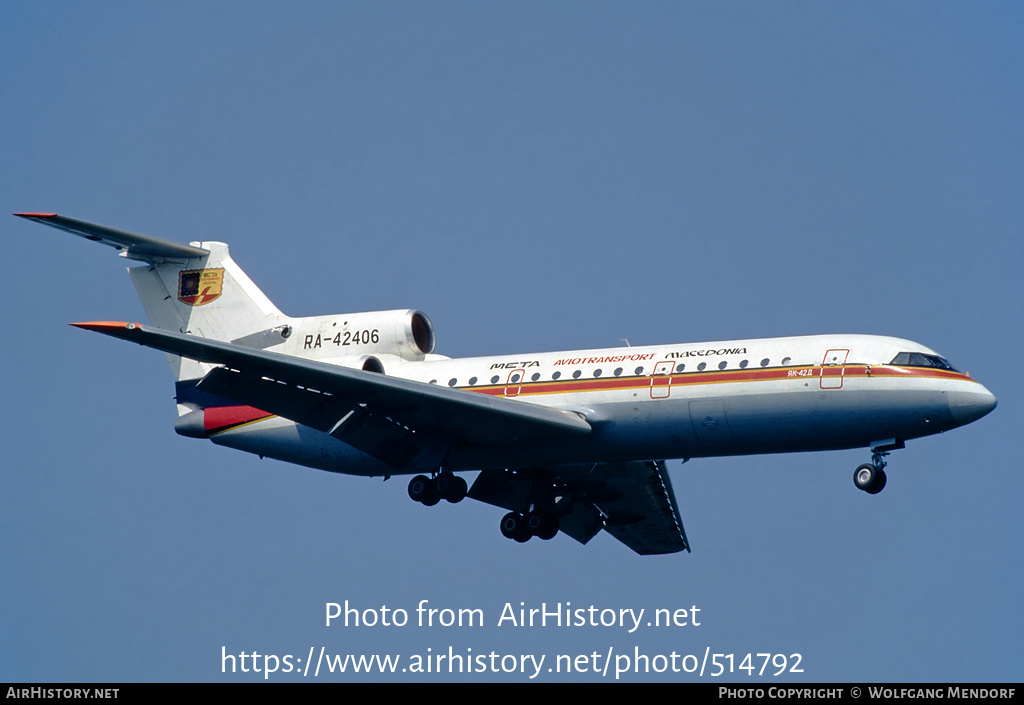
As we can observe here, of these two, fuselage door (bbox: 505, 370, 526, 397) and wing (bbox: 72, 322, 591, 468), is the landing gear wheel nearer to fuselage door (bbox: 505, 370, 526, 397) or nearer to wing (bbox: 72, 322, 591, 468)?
wing (bbox: 72, 322, 591, 468)

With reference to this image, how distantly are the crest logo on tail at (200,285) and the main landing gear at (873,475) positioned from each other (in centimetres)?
1586

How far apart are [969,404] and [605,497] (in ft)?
→ 35.0

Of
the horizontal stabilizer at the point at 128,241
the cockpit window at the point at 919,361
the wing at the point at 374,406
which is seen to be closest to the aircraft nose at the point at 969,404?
the cockpit window at the point at 919,361

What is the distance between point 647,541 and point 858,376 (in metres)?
10.5

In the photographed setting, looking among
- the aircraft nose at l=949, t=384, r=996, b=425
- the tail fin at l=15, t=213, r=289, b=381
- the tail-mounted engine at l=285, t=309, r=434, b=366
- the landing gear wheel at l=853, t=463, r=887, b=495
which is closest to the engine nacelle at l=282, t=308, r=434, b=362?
the tail-mounted engine at l=285, t=309, r=434, b=366

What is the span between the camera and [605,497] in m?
38.3

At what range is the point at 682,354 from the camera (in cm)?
3231

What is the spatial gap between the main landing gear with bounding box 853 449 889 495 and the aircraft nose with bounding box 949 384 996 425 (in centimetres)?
162

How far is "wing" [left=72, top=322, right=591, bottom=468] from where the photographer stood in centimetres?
3169

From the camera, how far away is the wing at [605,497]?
36875mm

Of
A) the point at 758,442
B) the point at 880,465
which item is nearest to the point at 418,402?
the point at 758,442

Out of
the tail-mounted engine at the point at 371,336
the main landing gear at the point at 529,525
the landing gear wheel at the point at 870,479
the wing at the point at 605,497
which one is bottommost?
the landing gear wheel at the point at 870,479

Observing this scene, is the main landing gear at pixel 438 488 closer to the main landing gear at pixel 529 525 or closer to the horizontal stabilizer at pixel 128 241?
the main landing gear at pixel 529 525

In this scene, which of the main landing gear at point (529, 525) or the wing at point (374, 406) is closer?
the wing at point (374, 406)
